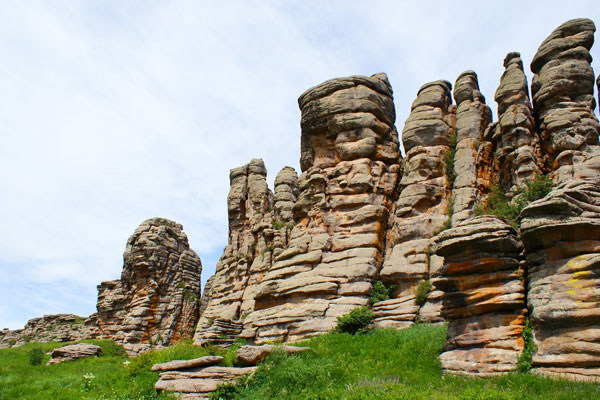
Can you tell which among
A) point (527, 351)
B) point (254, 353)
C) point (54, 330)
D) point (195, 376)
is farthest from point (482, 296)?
point (54, 330)

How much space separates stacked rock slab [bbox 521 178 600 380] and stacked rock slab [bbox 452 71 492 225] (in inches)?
363

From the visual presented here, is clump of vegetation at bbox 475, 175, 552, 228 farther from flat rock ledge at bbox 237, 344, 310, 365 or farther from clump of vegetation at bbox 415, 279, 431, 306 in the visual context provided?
flat rock ledge at bbox 237, 344, 310, 365

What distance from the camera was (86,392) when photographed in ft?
53.3

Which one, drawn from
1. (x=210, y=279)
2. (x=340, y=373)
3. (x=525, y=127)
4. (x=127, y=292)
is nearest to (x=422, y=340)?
(x=340, y=373)

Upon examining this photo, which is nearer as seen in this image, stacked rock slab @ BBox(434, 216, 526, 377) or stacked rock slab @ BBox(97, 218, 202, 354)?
stacked rock slab @ BBox(434, 216, 526, 377)

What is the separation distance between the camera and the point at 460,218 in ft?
78.8

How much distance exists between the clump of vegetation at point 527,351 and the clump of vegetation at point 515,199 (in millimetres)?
6789

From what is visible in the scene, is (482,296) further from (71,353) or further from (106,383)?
(71,353)

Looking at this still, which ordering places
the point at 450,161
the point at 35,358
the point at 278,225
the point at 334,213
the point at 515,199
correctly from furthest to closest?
1. the point at 278,225
2. the point at 35,358
3. the point at 334,213
4. the point at 450,161
5. the point at 515,199

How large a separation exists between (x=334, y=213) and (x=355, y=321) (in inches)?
312

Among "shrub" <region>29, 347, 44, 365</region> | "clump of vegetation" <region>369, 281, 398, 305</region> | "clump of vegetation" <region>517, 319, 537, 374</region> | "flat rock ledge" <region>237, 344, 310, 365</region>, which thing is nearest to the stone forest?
"clump of vegetation" <region>517, 319, 537, 374</region>

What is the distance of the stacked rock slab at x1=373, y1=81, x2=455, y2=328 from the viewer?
73.7ft

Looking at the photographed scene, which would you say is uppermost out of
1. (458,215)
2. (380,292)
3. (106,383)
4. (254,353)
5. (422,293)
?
(458,215)

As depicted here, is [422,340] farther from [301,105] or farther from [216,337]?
[301,105]
